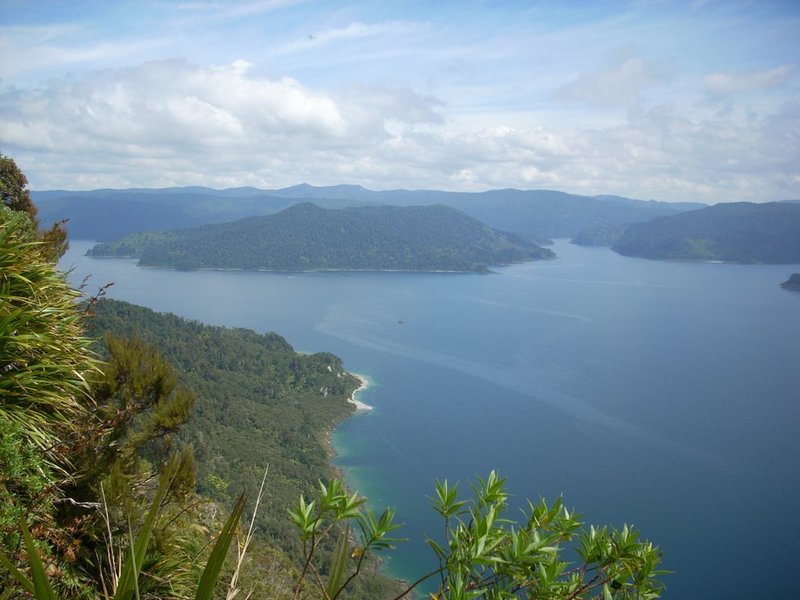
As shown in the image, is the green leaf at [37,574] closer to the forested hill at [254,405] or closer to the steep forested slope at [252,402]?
the forested hill at [254,405]

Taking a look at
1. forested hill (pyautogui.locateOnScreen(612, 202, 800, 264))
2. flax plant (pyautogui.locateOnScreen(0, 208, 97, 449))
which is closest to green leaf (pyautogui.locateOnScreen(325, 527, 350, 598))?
flax plant (pyautogui.locateOnScreen(0, 208, 97, 449))

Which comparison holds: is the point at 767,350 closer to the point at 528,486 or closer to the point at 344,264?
the point at 528,486

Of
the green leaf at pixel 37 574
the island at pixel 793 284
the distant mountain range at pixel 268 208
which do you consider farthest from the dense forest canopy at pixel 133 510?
the distant mountain range at pixel 268 208

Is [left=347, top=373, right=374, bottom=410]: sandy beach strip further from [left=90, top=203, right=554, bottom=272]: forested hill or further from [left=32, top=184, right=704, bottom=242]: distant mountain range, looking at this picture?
[left=32, top=184, right=704, bottom=242]: distant mountain range

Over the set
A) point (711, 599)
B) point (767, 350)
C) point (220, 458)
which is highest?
point (767, 350)

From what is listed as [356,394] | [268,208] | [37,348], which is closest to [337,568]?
[37,348]

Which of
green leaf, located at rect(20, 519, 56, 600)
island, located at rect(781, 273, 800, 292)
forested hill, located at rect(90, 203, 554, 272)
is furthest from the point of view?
forested hill, located at rect(90, 203, 554, 272)

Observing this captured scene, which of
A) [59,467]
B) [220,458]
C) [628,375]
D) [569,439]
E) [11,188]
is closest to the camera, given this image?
[59,467]

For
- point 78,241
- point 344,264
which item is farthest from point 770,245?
point 78,241
